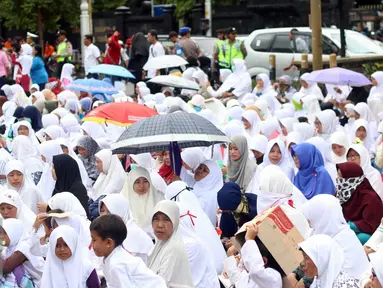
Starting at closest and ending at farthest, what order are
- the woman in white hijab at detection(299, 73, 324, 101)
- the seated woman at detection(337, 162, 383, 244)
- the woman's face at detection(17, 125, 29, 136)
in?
the seated woman at detection(337, 162, 383, 244), the woman's face at detection(17, 125, 29, 136), the woman in white hijab at detection(299, 73, 324, 101)

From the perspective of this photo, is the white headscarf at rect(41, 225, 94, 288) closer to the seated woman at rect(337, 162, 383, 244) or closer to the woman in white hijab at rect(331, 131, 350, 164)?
the seated woman at rect(337, 162, 383, 244)

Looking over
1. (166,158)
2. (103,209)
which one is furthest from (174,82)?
(103,209)

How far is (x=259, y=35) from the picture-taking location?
24984mm

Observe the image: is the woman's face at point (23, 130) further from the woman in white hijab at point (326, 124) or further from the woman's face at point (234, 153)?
the woman in white hijab at point (326, 124)

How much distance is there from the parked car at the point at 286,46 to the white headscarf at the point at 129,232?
1482 centimetres

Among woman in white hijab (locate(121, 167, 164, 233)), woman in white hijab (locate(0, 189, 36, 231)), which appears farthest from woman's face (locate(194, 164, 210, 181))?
woman in white hijab (locate(0, 189, 36, 231))

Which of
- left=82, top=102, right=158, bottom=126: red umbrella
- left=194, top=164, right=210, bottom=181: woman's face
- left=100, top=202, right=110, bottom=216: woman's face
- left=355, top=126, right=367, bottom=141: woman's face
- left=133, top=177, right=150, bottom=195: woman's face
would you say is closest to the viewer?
left=100, top=202, right=110, bottom=216: woman's face

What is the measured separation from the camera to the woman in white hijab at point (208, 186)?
10.5 metres

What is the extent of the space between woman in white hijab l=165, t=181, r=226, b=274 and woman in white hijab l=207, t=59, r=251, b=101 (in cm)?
1064

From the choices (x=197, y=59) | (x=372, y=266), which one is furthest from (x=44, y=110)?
(x=372, y=266)

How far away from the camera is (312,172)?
1066 centimetres

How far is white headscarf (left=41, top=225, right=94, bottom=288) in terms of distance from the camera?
288 inches

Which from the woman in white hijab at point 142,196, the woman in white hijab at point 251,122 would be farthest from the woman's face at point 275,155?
the woman in white hijab at point 251,122

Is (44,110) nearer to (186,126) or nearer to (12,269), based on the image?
(186,126)
